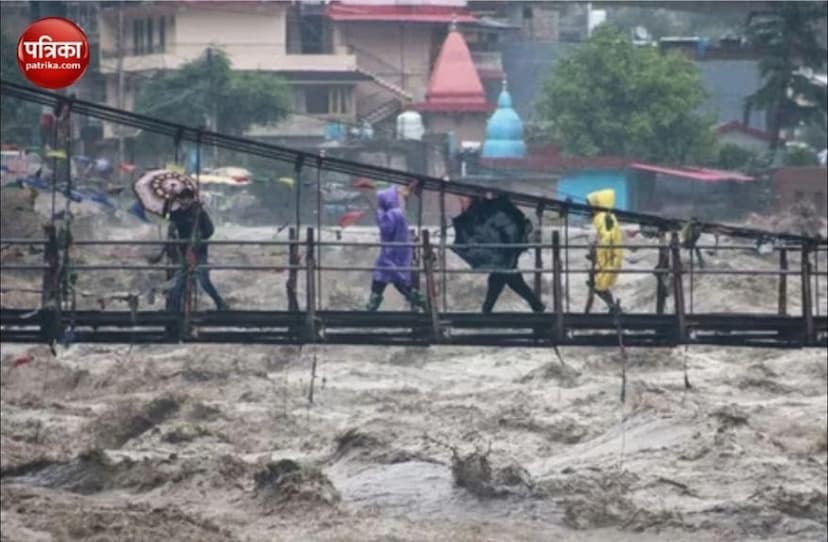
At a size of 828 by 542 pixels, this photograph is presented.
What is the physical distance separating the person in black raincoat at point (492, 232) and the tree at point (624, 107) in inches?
978

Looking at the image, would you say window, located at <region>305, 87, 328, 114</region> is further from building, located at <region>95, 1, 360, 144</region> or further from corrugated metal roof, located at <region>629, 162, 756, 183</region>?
corrugated metal roof, located at <region>629, 162, 756, 183</region>

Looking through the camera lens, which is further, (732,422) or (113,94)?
(113,94)

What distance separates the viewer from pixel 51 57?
944 centimetres

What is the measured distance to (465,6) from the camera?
17156 mm

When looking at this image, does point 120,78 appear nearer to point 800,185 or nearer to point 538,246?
point 538,246

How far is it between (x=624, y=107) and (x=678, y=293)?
2701 cm

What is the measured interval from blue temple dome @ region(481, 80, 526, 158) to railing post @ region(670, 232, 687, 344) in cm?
2319

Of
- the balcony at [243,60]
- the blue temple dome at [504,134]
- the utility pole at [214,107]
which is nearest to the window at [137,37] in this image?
the balcony at [243,60]

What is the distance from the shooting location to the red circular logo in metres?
9.44

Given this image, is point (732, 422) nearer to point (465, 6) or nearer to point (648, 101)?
point (465, 6)

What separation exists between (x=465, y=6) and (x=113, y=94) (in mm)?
16046

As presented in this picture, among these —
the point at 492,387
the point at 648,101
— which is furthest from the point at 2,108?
the point at 648,101

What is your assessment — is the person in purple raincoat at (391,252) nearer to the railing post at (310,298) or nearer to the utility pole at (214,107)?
the railing post at (310,298)

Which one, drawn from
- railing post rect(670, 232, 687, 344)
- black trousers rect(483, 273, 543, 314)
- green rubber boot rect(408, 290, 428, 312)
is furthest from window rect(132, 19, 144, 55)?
railing post rect(670, 232, 687, 344)
